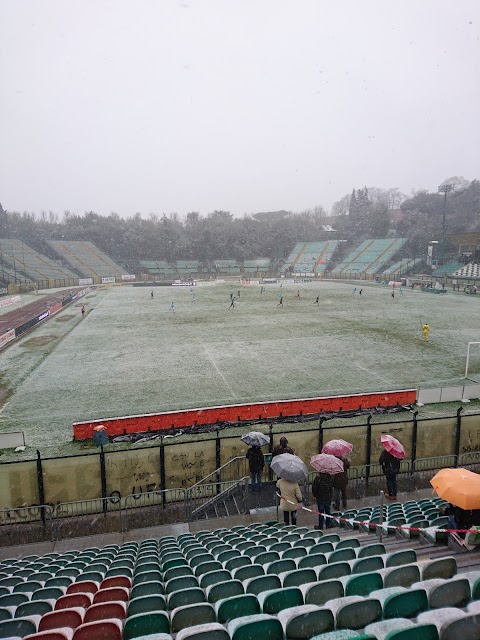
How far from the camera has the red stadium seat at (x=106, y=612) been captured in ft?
14.1

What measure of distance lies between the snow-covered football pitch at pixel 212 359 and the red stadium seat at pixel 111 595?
11527mm

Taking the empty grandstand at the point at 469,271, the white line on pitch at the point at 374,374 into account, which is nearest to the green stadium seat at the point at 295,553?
the white line on pitch at the point at 374,374

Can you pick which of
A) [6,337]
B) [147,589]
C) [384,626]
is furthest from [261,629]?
[6,337]

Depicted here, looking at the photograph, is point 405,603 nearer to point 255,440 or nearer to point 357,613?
point 357,613

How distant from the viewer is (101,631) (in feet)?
12.2

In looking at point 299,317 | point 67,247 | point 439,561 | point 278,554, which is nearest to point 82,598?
point 278,554

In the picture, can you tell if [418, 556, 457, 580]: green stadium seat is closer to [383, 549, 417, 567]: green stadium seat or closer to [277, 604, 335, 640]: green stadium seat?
[383, 549, 417, 567]: green stadium seat

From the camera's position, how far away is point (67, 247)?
10894 centimetres

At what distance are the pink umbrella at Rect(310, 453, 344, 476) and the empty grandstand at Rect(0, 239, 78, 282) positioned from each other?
77.9 meters

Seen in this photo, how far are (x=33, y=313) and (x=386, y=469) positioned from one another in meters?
43.3

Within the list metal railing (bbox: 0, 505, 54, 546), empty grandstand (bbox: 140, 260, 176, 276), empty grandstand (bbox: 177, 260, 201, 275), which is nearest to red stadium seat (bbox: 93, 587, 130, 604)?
metal railing (bbox: 0, 505, 54, 546)

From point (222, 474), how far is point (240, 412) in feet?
15.9

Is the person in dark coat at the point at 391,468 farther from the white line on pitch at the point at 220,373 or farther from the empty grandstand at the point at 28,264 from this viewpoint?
the empty grandstand at the point at 28,264

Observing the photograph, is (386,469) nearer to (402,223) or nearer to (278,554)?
(278,554)
